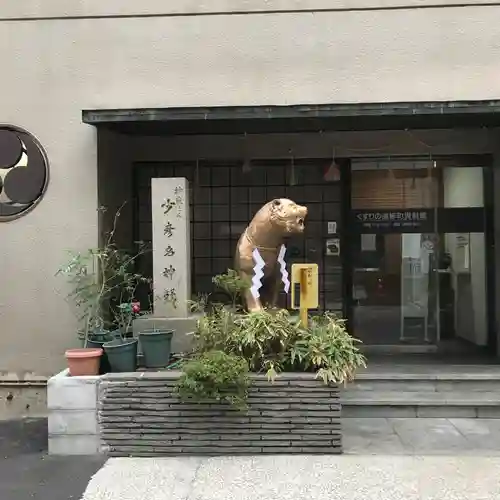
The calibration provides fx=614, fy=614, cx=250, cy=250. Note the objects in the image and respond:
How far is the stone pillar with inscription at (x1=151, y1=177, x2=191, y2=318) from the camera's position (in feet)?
23.0

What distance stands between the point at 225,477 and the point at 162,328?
6.92 feet

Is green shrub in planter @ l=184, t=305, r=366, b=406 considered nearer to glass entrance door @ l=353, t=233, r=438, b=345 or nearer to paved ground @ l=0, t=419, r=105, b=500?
paved ground @ l=0, t=419, r=105, b=500

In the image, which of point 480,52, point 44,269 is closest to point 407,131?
point 480,52

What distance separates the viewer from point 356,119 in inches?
298

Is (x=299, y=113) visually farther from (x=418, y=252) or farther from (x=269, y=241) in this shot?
(x=418, y=252)

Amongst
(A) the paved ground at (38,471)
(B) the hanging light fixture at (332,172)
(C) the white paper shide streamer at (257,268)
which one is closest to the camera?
(A) the paved ground at (38,471)

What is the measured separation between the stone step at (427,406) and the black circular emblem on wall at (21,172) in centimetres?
454

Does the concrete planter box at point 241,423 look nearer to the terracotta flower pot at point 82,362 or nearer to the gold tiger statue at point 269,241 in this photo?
the terracotta flower pot at point 82,362

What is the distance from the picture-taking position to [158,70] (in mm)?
7715

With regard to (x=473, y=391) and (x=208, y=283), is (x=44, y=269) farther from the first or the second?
(x=473, y=391)

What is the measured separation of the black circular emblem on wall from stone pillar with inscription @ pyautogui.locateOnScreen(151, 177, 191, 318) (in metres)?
1.66

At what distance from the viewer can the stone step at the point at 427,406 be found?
704cm

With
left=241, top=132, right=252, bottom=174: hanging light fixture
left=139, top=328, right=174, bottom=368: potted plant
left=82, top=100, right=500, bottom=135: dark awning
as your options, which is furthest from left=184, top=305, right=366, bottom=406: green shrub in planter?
left=241, top=132, right=252, bottom=174: hanging light fixture

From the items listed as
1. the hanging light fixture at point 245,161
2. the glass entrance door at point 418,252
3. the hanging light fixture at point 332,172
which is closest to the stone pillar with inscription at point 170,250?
the hanging light fixture at point 245,161
